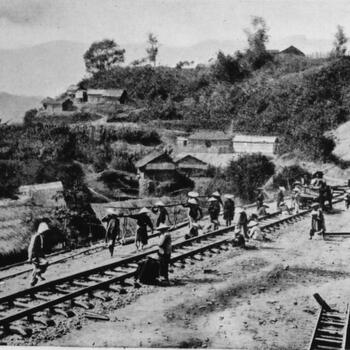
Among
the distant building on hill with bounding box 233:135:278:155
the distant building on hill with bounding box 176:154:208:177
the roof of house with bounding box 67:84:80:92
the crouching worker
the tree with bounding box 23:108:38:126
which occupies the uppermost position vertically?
the roof of house with bounding box 67:84:80:92

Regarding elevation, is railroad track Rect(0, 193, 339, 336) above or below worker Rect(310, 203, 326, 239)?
below

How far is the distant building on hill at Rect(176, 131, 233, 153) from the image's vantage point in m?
49.2

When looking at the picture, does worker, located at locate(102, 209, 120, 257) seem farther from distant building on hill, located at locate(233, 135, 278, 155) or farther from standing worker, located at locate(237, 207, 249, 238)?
distant building on hill, located at locate(233, 135, 278, 155)

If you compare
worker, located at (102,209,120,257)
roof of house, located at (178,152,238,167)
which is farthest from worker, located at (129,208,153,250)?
roof of house, located at (178,152,238,167)

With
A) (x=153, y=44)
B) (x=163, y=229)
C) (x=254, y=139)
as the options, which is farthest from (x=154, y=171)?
(x=163, y=229)

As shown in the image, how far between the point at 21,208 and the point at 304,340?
1301cm

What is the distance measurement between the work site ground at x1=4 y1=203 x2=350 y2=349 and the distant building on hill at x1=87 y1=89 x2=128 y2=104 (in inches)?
2111

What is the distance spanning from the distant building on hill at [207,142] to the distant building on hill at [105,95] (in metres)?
14.5

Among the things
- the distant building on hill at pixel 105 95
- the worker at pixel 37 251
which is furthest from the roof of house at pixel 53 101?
the worker at pixel 37 251

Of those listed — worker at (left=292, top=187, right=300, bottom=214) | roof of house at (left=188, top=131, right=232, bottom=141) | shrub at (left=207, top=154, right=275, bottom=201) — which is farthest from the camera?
roof of house at (left=188, top=131, right=232, bottom=141)

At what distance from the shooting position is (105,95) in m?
64.0

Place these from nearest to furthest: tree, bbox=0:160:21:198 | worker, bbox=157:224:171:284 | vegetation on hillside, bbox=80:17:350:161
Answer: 1. worker, bbox=157:224:171:284
2. tree, bbox=0:160:21:198
3. vegetation on hillside, bbox=80:17:350:161

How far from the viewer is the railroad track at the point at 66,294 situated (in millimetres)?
7520

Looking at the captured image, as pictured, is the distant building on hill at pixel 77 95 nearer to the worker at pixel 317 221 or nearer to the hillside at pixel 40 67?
the hillside at pixel 40 67
